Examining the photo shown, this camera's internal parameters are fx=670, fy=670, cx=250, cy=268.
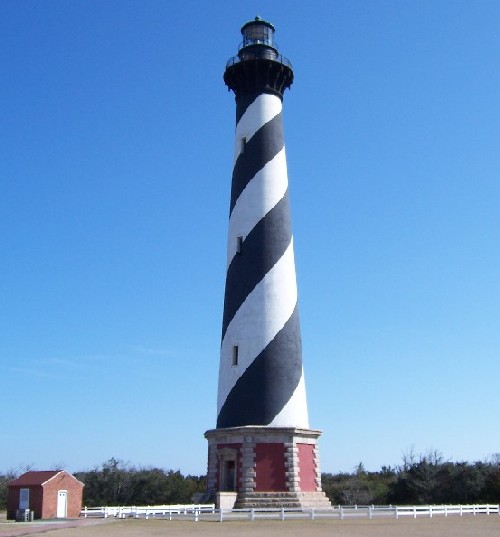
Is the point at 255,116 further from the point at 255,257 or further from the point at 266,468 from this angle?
the point at 266,468

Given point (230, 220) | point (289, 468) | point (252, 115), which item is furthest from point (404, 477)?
point (252, 115)

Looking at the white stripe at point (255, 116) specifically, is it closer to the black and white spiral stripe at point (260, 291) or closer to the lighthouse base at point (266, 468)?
the black and white spiral stripe at point (260, 291)

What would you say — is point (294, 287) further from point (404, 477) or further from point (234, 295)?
point (404, 477)

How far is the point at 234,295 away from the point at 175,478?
18.1 m

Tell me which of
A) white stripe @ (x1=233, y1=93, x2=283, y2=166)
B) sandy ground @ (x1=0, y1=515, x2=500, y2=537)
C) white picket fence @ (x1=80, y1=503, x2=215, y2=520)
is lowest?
sandy ground @ (x1=0, y1=515, x2=500, y2=537)

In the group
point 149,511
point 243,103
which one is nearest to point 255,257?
point 243,103

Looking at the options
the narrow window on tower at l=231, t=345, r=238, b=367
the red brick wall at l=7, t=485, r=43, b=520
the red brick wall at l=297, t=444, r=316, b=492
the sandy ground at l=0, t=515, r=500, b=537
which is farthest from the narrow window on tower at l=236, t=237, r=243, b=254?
the red brick wall at l=7, t=485, r=43, b=520

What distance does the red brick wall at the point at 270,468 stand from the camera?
22.6 metres

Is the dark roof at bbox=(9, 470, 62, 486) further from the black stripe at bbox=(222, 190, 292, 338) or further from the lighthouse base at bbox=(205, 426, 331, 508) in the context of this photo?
the black stripe at bbox=(222, 190, 292, 338)

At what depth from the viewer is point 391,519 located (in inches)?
821

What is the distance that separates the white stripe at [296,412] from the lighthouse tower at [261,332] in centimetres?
4

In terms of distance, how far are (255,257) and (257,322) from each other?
8.08 feet

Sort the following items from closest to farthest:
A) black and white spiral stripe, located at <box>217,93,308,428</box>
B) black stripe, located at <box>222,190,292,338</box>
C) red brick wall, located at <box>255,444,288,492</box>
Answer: red brick wall, located at <box>255,444,288,492</box>, black and white spiral stripe, located at <box>217,93,308,428</box>, black stripe, located at <box>222,190,292,338</box>

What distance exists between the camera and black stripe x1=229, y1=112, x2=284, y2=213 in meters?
26.0
